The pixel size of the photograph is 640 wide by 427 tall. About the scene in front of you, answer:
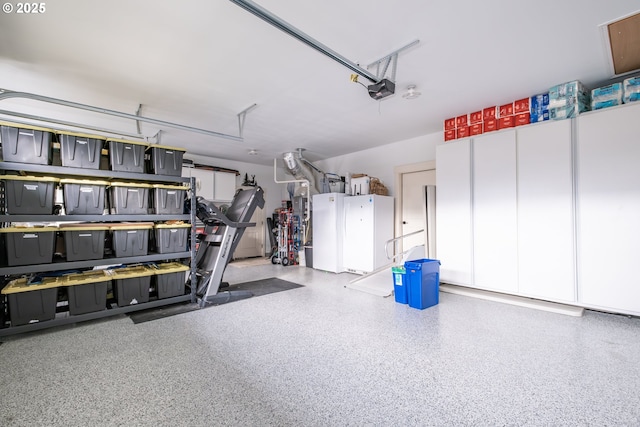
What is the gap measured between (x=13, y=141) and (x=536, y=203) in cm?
621

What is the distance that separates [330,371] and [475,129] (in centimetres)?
419

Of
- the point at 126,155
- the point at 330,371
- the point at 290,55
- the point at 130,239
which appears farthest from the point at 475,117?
the point at 130,239

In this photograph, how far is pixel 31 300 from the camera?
2.80 m

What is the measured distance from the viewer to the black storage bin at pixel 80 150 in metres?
3.04

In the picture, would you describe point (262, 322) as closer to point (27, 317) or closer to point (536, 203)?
point (27, 317)

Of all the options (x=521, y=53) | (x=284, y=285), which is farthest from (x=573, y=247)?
(x=284, y=285)

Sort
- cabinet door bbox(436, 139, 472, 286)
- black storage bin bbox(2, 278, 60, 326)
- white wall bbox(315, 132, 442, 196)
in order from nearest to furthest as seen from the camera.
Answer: black storage bin bbox(2, 278, 60, 326) < cabinet door bbox(436, 139, 472, 286) < white wall bbox(315, 132, 442, 196)

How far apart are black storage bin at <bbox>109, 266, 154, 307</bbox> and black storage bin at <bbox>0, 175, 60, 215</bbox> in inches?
39.9

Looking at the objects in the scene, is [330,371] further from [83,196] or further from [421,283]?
[83,196]

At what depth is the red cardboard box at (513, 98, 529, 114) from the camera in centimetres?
385

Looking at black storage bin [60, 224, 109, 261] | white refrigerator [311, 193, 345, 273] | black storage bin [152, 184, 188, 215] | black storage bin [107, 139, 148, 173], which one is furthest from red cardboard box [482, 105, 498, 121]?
black storage bin [60, 224, 109, 261]

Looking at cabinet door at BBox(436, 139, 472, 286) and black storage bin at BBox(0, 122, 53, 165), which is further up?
black storage bin at BBox(0, 122, 53, 165)

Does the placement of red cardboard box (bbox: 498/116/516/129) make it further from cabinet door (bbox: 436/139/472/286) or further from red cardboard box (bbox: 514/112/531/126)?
cabinet door (bbox: 436/139/472/286)

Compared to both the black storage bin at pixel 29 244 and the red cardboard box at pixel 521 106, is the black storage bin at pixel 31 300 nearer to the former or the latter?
the black storage bin at pixel 29 244
